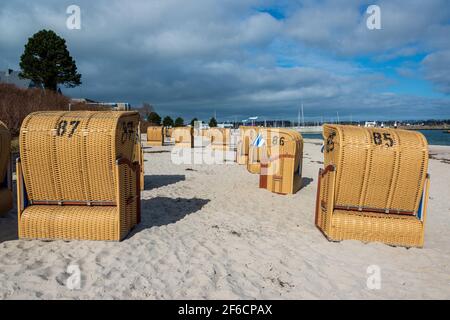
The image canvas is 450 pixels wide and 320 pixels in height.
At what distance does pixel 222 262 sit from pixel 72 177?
9.28 ft

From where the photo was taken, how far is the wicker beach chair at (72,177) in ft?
16.9

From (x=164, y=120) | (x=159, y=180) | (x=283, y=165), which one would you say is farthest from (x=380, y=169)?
(x=164, y=120)

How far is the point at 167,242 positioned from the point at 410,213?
445cm

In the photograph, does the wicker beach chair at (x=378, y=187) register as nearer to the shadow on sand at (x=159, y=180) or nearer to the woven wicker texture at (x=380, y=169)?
the woven wicker texture at (x=380, y=169)

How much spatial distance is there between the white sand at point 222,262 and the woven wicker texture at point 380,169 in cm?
82

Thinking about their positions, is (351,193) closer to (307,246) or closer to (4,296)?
(307,246)

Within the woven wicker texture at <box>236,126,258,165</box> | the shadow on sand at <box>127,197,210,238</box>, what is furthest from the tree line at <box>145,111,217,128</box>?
the shadow on sand at <box>127,197,210,238</box>

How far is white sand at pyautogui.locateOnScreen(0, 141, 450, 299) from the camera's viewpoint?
394cm

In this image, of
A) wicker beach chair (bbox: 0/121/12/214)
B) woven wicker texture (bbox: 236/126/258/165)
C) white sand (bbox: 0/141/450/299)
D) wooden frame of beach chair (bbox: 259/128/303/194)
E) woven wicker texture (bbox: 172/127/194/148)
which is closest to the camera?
white sand (bbox: 0/141/450/299)

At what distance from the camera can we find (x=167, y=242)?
5.50m

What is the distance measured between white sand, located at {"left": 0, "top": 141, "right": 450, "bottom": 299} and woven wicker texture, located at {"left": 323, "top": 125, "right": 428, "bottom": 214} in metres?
0.82

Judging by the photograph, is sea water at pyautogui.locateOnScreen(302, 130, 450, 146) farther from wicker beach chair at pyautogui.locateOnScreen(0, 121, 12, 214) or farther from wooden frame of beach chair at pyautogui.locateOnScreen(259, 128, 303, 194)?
wicker beach chair at pyautogui.locateOnScreen(0, 121, 12, 214)

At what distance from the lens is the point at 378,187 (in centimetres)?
575
